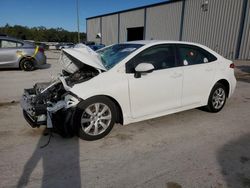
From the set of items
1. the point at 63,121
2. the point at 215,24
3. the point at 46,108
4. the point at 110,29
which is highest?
the point at 110,29

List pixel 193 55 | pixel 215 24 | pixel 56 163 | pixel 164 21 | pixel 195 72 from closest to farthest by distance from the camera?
pixel 56 163 < pixel 195 72 < pixel 193 55 < pixel 215 24 < pixel 164 21

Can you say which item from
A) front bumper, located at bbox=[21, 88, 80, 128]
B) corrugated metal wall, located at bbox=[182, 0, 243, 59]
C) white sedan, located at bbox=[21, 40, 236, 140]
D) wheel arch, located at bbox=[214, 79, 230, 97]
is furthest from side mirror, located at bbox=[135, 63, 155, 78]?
corrugated metal wall, located at bbox=[182, 0, 243, 59]

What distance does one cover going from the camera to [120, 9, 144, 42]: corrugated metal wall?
1052 inches

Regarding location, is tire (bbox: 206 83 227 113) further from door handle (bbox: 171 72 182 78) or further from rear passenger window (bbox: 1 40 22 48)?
rear passenger window (bbox: 1 40 22 48)

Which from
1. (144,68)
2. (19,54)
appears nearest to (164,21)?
(19,54)

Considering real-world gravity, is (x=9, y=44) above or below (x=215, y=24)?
below

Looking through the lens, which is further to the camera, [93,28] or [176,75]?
[93,28]

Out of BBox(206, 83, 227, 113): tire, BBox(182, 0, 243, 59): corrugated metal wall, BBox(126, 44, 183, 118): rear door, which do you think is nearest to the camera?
BBox(126, 44, 183, 118): rear door

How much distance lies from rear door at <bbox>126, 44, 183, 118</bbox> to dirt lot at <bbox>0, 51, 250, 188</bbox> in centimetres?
43

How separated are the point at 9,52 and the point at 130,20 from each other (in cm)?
2089

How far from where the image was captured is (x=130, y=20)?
2827 cm

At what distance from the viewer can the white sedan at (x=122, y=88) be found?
130 inches

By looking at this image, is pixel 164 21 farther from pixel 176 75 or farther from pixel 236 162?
pixel 236 162

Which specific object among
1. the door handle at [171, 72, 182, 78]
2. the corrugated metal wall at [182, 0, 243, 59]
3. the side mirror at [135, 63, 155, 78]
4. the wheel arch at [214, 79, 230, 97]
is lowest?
the wheel arch at [214, 79, 230, 97]
